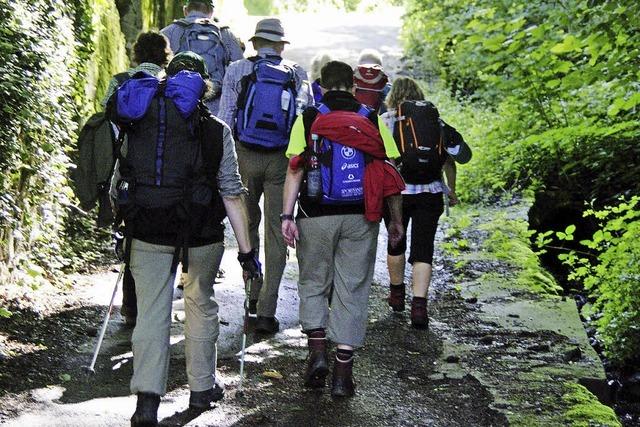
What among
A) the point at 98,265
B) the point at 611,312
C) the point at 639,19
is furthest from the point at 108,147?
the point at 639,19

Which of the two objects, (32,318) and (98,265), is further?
(98,265)

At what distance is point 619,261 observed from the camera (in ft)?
27.8

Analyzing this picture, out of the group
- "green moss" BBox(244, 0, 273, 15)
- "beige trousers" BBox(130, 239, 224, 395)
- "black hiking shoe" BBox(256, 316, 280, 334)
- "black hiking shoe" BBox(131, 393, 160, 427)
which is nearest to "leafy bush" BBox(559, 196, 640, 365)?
"black hiking shoe" BBox(256, 316, 280, 334)

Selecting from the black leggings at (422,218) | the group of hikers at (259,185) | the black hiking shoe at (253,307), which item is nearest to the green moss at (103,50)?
the group of hikers at (259,185)

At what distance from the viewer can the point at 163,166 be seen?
5070mm

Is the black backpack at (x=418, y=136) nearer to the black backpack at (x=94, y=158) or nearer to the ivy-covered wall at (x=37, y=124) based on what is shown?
the black backpack at (x=94, y=158)

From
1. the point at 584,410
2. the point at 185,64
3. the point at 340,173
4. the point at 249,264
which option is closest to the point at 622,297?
the point at 584,410

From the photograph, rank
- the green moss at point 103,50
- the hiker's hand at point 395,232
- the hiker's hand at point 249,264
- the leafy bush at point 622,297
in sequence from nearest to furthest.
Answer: the hiker's hand at point 249,264 → the hiker's hand at point 395,232 → the leafy bush at point 622,297 → the green moss at point 103,50

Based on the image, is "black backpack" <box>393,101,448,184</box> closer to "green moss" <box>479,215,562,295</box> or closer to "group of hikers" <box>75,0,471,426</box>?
"group of hikers" <box>75,0,471,426</box>

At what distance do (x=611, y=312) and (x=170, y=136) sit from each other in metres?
4.84

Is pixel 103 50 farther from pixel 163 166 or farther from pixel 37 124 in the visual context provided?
pixel 163 166

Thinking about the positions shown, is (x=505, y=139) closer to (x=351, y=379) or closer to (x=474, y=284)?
(x=474, y=284)

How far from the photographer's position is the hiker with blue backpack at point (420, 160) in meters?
7.50

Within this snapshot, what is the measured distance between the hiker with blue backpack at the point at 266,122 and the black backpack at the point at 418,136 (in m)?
0.82
